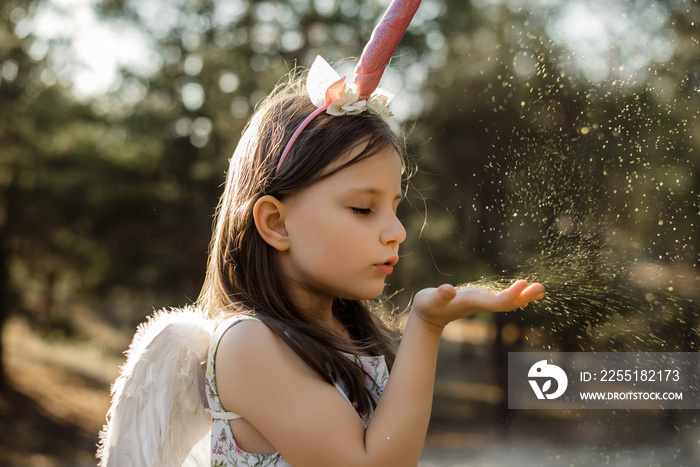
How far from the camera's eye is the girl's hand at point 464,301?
102 cm

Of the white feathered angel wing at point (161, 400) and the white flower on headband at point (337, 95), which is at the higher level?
the white flower on headband at point (337, 95)

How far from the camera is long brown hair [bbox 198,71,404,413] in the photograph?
4.15 ft

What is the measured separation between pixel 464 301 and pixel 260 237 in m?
0.45

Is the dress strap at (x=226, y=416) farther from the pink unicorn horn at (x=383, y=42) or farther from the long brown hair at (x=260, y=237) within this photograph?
the pink unicorn horn at (x=383, y=42)

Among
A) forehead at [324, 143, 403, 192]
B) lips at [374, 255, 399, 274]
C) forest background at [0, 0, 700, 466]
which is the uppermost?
forest background at [0, 0, 700, 466]

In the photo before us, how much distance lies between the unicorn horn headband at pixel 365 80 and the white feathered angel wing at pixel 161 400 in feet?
1.28

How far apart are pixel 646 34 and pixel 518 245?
1170mm

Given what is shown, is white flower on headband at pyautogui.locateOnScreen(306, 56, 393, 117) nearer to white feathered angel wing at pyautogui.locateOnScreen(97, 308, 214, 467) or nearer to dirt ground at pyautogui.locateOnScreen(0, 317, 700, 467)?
white feathered angel wing at pyautogui.locateOnScreen(97, 308, 214, 467)

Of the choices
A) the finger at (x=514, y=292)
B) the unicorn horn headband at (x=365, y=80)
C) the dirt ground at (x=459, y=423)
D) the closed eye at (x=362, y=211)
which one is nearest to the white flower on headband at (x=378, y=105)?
the unicorn horn headband at (x=365, y=80)

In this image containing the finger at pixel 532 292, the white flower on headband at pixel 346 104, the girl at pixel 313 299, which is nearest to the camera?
the finger at pixel 532 292

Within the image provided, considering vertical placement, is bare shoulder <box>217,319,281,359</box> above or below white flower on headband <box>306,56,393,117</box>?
below

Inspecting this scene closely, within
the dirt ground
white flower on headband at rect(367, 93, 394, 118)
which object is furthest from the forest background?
white flower on headband at rect(367, 93, 394, 118)

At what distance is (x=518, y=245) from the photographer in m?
3.45

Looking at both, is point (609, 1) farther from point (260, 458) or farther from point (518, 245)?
point (260, 458)
